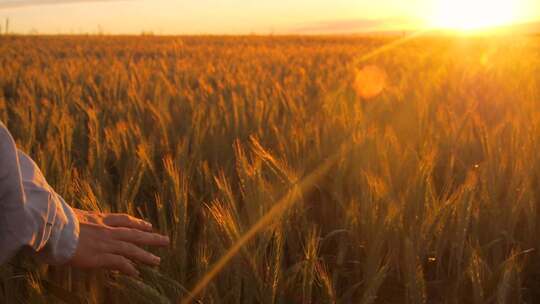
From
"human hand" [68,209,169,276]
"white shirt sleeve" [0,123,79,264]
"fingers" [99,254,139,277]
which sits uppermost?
"white shirt sleeve" [0,123,79,264]

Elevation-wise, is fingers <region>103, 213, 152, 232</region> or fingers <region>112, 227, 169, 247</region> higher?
fingers <region>103, 213, 152, 232</region>

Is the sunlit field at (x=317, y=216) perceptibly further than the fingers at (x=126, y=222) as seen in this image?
No

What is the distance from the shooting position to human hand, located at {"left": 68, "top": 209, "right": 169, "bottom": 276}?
811mm

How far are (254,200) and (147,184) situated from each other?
1.59 ft

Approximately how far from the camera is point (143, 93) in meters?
2.62

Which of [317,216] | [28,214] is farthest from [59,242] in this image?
[317,216]

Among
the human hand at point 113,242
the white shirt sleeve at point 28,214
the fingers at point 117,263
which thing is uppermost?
the white shirt sleeve at point 28,214

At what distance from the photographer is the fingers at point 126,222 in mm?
913

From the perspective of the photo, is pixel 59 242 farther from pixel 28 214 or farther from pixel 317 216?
pixel 317 216

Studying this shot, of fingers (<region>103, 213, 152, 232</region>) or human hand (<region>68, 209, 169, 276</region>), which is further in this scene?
fingers (<region>103, 213, 152, 232</region>)

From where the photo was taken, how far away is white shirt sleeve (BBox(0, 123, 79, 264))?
28.3 inches

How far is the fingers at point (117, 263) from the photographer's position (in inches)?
31.6

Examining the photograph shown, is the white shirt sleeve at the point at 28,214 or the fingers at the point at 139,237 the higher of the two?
the white shirt sleeve at the point at 28,214

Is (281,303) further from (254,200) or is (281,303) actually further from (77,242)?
(77,242)
